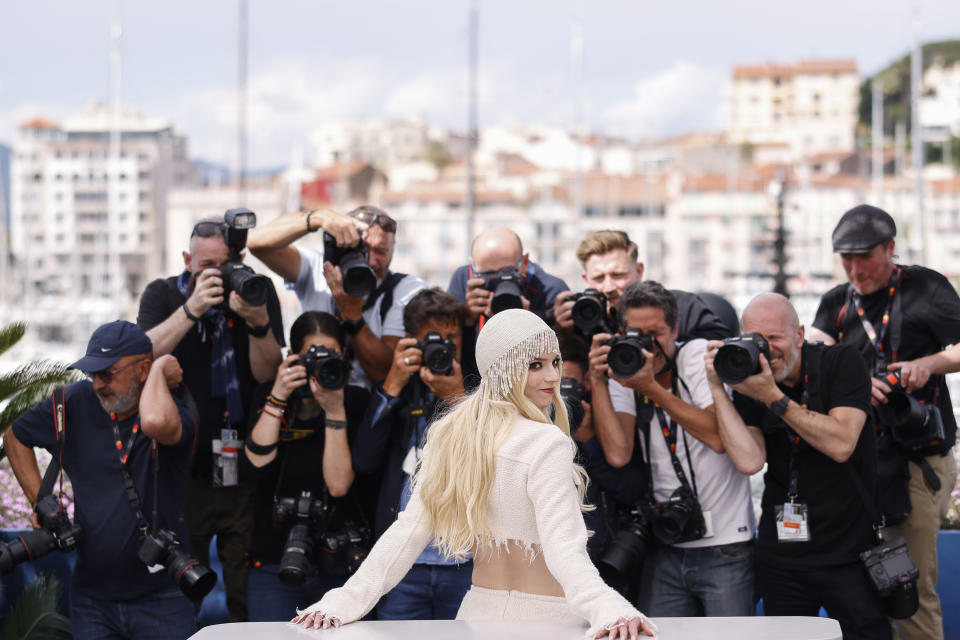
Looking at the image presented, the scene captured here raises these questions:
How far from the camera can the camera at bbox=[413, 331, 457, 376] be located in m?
4.10

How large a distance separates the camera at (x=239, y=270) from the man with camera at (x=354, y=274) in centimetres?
7

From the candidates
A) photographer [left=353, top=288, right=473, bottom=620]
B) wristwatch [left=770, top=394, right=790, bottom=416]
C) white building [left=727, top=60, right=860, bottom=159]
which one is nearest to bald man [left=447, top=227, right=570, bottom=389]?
photographer [left=353, top=288, right=473, bottom=620]

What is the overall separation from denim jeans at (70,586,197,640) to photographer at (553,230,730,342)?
5.85 feet

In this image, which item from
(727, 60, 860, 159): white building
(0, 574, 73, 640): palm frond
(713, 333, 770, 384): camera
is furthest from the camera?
(727, 60, 860, 159): white building

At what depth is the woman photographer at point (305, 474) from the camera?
4.18 meters

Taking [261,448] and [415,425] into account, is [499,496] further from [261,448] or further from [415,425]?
[261,448]

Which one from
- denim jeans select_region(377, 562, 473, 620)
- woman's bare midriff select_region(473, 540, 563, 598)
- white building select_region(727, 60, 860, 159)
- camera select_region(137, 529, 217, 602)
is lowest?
denim jeans select_region(377, 562, 473, 620)

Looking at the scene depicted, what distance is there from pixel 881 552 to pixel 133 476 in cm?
264

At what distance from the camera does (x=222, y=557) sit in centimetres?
472

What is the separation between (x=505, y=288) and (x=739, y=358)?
1.00 m

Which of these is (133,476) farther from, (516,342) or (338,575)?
(516,342)

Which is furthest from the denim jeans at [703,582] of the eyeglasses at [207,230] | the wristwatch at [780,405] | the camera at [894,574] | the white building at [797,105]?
the white building at [797,105]

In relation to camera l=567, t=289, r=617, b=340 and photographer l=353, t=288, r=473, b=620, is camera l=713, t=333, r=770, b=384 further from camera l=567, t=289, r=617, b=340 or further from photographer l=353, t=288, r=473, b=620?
photographer l=353, t=288, r=473, b=620

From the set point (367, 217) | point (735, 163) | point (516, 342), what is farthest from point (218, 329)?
point (735, 163)
